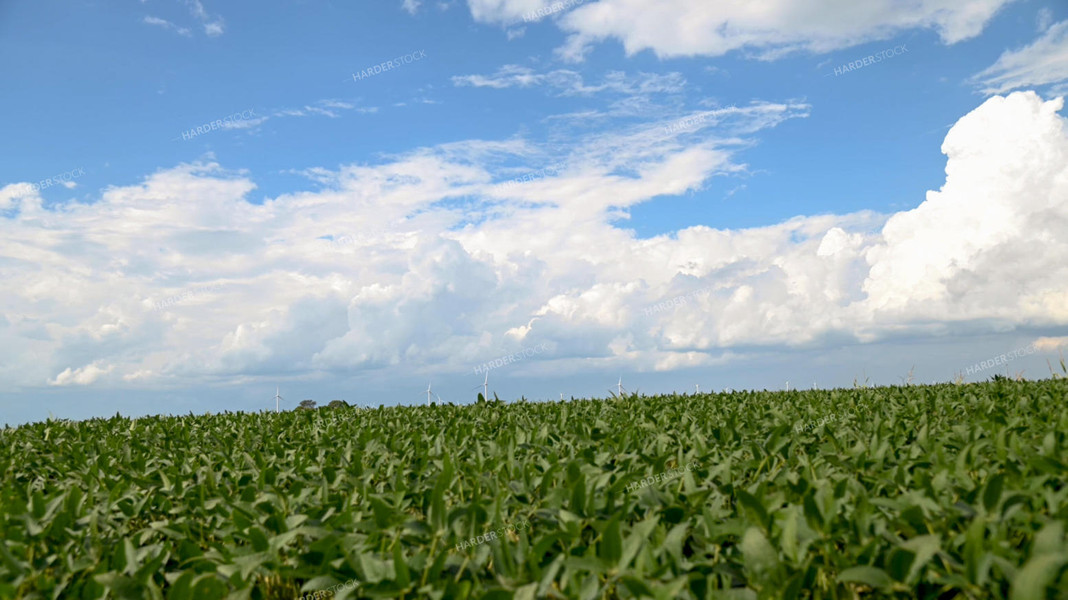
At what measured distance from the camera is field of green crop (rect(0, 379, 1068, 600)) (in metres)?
2.04

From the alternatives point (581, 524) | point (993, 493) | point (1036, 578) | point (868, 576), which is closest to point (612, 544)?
point (581, 524)

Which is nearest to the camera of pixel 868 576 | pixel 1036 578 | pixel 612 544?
pixel 1036 578

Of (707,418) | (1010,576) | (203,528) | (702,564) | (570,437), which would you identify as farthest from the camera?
(707,418)

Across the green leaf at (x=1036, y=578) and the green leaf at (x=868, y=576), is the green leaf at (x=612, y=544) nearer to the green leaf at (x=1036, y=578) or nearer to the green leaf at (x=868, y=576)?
the green leaf at (x=868, y=576)

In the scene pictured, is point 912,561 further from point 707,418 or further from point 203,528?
point 707,418

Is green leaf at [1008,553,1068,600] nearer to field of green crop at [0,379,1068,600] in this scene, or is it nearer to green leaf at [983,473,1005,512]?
field of green crop at [0,379,1068,600]

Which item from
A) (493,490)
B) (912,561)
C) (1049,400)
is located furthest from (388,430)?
(1049,400)

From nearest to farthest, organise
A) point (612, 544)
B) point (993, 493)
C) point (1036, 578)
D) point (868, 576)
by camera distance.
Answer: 1. point (1036, 578)
2. point (868, 576)
3. point (612, 544)
4. point (993, 493)

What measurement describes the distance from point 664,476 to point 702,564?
1303 mm

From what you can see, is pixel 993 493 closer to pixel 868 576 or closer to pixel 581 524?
pixel 868 576

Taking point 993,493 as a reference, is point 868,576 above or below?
below

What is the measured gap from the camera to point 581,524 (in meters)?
2.52

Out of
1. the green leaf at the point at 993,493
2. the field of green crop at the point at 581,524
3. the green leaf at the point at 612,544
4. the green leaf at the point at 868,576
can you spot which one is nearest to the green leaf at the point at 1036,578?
the field of green crop at the point at 581,524

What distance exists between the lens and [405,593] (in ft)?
6.91
